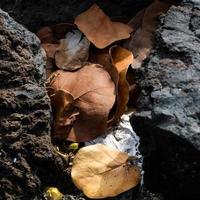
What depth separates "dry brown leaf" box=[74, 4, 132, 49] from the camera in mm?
2225

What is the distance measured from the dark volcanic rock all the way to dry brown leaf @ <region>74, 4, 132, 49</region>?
1.40 feet

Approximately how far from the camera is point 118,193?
1.87 meters

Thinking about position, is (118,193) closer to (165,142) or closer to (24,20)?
(165,142)

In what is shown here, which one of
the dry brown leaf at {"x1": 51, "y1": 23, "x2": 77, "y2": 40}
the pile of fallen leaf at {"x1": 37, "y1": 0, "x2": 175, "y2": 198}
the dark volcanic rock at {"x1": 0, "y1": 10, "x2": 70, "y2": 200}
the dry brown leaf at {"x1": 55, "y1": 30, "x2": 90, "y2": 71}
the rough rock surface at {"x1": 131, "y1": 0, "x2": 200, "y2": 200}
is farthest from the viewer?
the dry brown leaf at {"x1": 51, "y1": 23, "x2": 77, "y2": 40}

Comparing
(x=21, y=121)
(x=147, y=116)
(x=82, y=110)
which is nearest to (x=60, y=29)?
(x=82, y=110)

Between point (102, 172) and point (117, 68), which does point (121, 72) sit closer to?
point (117, 68)

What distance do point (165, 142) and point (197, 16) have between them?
1.75 feet

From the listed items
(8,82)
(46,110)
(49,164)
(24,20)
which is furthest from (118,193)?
(24,20)

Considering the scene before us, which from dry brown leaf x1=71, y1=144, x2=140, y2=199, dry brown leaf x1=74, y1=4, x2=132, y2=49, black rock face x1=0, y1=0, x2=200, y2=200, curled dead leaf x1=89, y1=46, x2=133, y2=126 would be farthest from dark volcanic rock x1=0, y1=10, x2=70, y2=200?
dry brown leaf x1=74, y1=4, x2=132, y2=49

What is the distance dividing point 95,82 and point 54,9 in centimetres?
44

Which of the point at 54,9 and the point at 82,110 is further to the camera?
the point at 54,9

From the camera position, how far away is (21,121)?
5.89 ft

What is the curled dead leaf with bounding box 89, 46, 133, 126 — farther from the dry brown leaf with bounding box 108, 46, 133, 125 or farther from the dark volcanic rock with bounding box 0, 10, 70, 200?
the dark volcanic rock with bounding box 0, 10, 70, 200

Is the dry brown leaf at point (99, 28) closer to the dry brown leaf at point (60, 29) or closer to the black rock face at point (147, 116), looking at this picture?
the dry brown leaf at point (60, 29)
